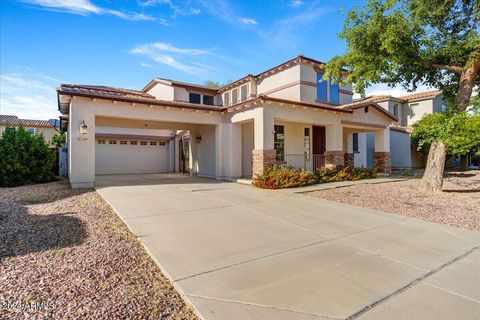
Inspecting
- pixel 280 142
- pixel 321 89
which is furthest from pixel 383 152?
pixel 280 142

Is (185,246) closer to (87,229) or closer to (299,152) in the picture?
(87,229)

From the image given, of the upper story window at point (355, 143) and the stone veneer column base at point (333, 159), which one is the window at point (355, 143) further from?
the stone veneer column base at point (333, 159)

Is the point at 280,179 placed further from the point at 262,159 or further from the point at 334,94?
the point at 334,94

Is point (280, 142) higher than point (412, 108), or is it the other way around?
point (412, 108)

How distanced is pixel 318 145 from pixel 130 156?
12.9 meters

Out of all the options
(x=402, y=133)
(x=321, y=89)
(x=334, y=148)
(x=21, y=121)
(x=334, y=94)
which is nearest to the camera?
(x=334, y=148)

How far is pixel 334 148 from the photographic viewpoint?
1361 cm

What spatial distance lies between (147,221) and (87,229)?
3.54 feet

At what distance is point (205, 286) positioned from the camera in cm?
290

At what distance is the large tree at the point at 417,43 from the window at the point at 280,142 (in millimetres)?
4678

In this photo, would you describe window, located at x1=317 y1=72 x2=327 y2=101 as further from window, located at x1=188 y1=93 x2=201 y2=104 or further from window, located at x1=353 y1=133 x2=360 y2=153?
window, located at x1=188 y1=93 x2=201 y2=104

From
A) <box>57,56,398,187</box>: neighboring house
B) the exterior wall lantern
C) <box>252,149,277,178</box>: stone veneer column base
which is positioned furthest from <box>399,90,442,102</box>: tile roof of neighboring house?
the exterior wall lantern

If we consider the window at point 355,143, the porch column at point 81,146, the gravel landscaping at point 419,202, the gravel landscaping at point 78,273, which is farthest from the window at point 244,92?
the gravel landscaping at point 78,273

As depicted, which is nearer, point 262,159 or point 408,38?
point 408,38
